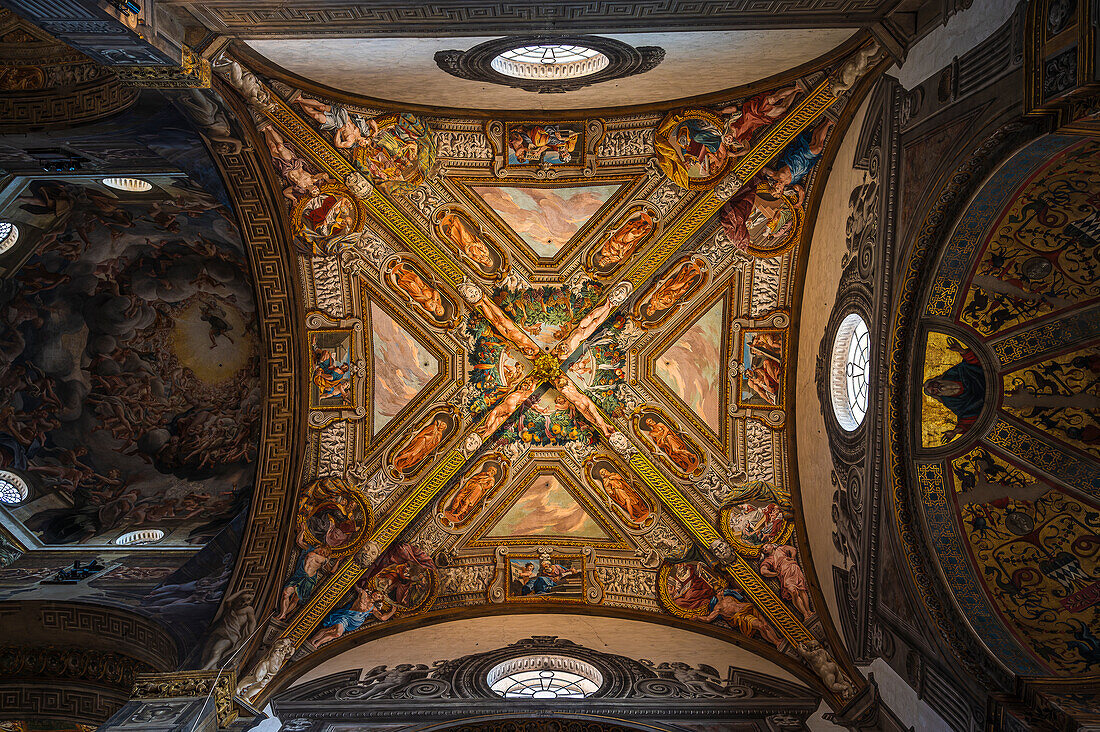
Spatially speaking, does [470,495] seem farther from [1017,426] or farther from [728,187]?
[1017,426]

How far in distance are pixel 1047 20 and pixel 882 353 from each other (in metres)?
3.70

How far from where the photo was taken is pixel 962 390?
764 cm

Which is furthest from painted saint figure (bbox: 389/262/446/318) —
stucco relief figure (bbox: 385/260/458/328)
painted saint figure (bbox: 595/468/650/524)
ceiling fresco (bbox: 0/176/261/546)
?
painted saint figure (bbox: 595/468/650/524)

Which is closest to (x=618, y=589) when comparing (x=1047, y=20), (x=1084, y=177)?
(x=1084, y=177)

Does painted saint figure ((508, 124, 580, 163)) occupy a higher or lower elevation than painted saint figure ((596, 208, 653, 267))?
higher

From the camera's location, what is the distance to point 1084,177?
6.45 meters

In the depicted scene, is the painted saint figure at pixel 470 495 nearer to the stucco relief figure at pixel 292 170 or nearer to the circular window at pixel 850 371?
the stucco relief figure at pixel 292 170

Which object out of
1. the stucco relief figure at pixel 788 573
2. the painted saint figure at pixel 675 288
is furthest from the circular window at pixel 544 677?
the painted saint figure at pixel 675 288

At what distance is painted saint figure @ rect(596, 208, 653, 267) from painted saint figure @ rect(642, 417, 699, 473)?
2859 mm

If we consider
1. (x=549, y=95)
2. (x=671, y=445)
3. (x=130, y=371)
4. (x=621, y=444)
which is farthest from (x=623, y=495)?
(x=130, y=371)

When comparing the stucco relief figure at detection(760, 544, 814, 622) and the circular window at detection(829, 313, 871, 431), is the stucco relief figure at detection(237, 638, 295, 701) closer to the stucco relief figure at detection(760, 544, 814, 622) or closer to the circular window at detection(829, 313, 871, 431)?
the stucco relief figure at detection(760, 544, 814, 622)

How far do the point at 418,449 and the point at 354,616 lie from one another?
2.88 meters

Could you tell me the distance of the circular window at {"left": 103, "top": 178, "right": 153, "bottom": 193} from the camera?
1182 cm

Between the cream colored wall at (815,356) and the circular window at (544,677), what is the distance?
382 cm
